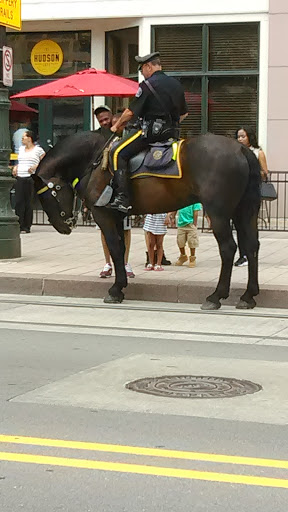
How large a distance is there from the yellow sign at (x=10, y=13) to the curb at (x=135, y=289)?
11.9 feet

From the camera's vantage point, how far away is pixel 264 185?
42.7 feet

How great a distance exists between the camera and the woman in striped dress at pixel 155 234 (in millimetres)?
12977

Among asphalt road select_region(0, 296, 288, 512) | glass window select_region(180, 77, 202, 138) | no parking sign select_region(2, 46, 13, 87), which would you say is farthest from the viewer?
glass window select_region(180, 77, 202, 138)

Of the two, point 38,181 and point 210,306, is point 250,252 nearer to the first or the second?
point 210,306

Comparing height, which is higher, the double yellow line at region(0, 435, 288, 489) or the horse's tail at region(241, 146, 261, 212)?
the horse's tail at region(241, 146, 261, 212)

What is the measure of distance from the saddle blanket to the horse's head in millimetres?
1087

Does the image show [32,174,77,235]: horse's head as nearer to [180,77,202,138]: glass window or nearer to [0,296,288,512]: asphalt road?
[0,296,288,512]: asphalt road

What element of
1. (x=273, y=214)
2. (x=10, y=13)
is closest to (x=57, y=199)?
(x=10, y=13)

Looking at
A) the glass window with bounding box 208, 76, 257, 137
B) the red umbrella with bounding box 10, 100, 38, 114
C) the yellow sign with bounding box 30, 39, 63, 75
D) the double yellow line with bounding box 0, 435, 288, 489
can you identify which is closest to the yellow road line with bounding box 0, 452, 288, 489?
the double yellow line with bounding box 0, 435, 288, 489

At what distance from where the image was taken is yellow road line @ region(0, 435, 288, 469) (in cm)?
543

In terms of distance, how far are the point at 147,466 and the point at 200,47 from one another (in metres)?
16.5

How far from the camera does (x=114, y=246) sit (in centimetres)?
1145

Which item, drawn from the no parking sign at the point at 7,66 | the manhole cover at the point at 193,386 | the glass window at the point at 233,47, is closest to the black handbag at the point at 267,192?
the no parking sign at the point at 7,66

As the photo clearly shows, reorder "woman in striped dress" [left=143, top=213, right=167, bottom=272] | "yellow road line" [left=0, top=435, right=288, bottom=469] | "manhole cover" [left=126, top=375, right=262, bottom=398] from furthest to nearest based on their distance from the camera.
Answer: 1. "woman in striped dress" [left=143, top=213, right=167, bottom=272]
2. "manhole cover" [left=126, top=375, right=262, bottom=398]
3. "yellow road line" [left=0, top=435, right=288, bottom=469]
